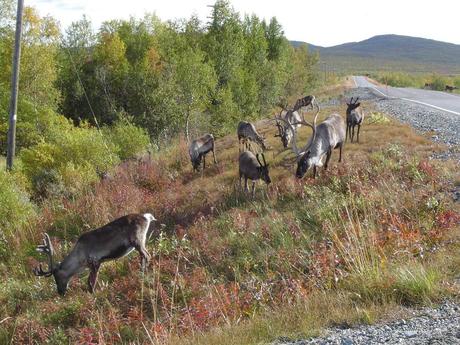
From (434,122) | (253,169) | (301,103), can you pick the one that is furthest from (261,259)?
(301,103)

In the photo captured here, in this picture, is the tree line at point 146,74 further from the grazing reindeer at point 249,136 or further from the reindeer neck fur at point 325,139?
the reindeer neck fur at point 325,139

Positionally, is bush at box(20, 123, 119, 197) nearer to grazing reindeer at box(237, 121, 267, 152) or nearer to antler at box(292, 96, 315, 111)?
grazing reindeer at box(237, 121, 267, 152)

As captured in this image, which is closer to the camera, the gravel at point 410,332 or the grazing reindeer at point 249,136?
the gravel at point 410,332

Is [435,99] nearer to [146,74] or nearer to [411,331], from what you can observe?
[146,74]

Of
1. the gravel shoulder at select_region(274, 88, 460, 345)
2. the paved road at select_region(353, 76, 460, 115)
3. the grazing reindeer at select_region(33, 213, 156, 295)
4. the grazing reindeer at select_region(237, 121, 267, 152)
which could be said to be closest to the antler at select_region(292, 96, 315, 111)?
the grazing reindeer at select_region(237, 121, 267, 152)

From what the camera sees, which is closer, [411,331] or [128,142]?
[411,331]

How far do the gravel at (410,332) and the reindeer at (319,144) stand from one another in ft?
20.4

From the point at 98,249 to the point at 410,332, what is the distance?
545cm

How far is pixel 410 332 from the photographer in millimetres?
3877

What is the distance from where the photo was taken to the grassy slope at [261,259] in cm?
467

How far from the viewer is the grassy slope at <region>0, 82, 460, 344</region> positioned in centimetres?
467

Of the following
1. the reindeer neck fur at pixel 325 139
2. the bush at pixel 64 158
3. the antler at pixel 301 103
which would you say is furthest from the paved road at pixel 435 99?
the bush at pixel 64 158

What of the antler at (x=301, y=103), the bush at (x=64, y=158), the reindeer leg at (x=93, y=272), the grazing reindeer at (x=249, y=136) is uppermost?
the antler at (x=301, y=103)

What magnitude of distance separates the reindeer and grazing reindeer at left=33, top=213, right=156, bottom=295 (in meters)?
4.07
